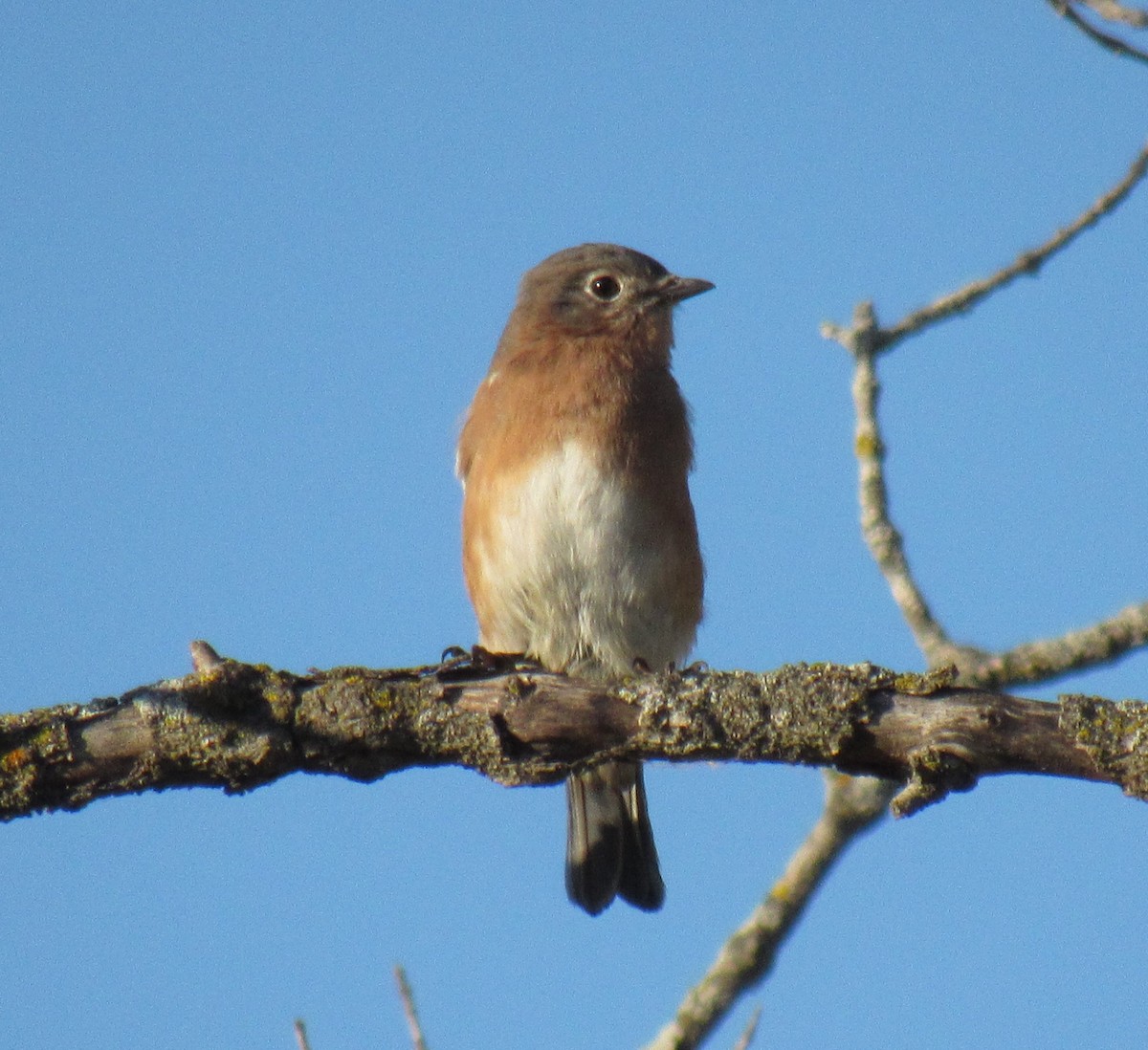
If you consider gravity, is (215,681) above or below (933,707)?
above

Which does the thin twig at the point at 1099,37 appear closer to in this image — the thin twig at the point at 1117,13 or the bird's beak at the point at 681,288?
the thin twig at the point at 1117,13

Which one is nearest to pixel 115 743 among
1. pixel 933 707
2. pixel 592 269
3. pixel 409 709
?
pixel 409 709

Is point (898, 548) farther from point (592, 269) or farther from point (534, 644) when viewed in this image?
point (592, 269)

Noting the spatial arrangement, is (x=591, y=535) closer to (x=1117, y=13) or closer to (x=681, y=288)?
(x=681, y=288)

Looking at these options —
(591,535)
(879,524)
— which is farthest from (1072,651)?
(591,535)

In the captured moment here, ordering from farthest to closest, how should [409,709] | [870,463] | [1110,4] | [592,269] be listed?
[592,269] < [870,463] < [1110,4] < [409,709]
